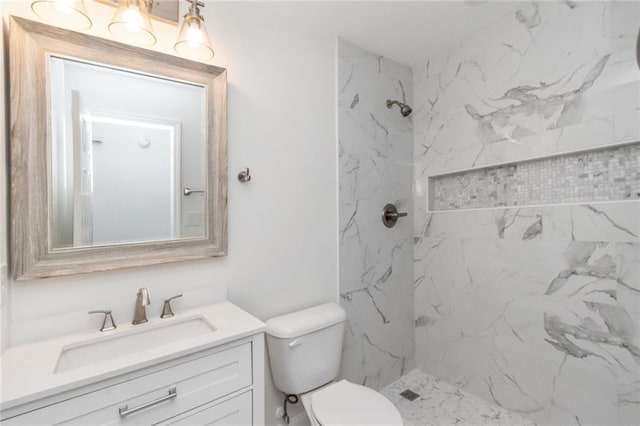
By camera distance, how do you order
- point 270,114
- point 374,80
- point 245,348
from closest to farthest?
1. point 245,348
2. point 270,114
3. point 374,80

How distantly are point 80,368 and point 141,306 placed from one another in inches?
13.7

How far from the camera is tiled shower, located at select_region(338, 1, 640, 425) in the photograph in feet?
4.65

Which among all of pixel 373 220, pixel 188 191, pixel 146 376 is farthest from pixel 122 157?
pixel 373 220

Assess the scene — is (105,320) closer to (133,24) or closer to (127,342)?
(127,342)

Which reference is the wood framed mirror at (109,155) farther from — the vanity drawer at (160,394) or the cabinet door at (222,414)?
the cabinet door at (222,414)

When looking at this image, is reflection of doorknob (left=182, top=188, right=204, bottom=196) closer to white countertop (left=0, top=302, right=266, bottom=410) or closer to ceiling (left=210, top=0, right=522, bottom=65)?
white countertop (left=0, top=302, right=266, bottom=410)

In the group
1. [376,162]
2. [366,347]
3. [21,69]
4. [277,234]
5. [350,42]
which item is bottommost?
[366,347]

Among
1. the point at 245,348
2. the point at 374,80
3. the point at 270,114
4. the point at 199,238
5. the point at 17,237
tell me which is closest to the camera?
the point at 17,237

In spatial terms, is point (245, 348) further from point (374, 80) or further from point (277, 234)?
point (374, 80)

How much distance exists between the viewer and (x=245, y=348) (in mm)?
1097

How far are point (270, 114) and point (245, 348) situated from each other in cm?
114

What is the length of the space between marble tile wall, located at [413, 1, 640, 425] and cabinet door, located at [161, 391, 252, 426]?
1.53 m

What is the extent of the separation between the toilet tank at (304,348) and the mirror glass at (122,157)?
62 centimetres

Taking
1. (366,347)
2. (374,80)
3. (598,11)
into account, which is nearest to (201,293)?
(366,347)
